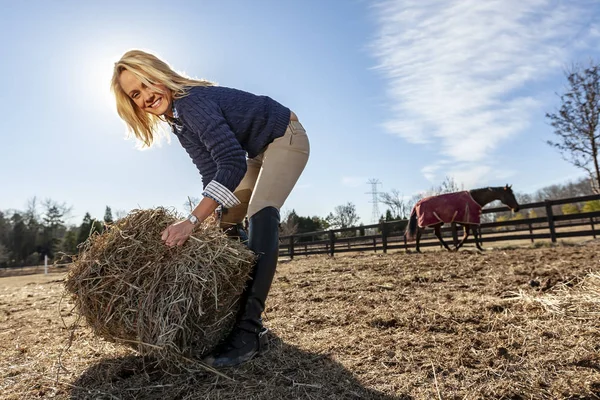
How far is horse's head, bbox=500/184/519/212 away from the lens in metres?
9.50

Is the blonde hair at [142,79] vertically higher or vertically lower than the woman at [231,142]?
higher

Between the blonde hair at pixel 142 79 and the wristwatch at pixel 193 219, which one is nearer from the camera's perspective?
the wristwatch at pixel 193 219

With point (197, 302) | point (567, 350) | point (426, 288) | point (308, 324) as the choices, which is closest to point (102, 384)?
point (197, 302)

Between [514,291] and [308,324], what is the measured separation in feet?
5.19

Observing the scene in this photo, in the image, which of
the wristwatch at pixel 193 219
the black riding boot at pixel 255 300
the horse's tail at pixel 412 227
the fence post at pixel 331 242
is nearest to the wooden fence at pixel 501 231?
the fence post at pixel 331 242

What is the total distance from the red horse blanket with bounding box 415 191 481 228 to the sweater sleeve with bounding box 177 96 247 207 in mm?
8530

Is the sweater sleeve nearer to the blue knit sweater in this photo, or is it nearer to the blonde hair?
the blue knit sweater

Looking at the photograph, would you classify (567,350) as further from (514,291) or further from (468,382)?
(514,291)

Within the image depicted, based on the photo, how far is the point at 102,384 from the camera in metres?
1.52

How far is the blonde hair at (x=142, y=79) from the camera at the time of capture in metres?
1.82

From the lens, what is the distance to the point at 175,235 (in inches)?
62.5

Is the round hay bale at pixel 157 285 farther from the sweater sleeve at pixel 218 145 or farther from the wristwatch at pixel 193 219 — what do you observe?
the sweater sleeve at pixel 218 145

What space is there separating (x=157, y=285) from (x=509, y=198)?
989cm

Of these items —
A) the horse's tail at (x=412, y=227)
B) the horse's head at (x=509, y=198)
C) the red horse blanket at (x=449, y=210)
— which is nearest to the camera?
the red horse blanket at (x=449, y=210)
